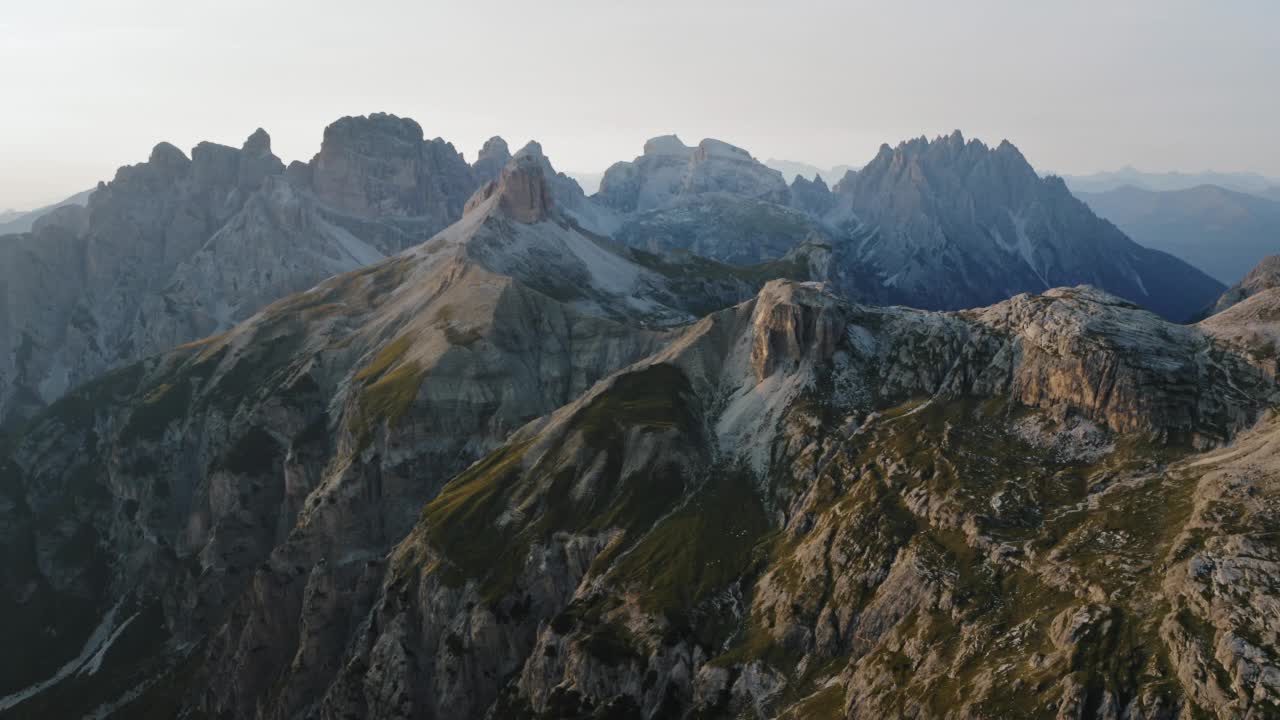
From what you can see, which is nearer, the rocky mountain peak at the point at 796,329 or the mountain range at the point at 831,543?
the mountain range at the point at 831,543

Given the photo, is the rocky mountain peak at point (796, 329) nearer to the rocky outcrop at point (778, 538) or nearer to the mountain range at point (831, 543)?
the rocky outcrop at point (778, 538)

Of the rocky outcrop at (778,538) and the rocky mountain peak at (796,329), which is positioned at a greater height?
the rocky mountain peak at (796,329)

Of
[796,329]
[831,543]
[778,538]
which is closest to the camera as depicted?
[831,543]

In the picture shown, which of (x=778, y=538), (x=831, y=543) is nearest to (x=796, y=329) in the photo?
(x=778, y=538)

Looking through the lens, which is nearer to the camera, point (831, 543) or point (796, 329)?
point (831, 543)

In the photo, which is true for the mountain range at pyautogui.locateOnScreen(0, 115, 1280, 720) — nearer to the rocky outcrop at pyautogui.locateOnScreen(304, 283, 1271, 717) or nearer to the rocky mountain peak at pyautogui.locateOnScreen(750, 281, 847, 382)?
the rocky outcrop at pyautogui.locateOnScreen(304, 283, 1271, 717)

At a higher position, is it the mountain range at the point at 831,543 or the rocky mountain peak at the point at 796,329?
the rocky mountain peak at the point at 796,329

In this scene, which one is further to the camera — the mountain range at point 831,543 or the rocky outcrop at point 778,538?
the rocky outcrop at point 778,538

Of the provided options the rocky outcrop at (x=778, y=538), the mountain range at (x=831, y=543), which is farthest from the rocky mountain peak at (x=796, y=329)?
the mountain range at (x=831, y=543)

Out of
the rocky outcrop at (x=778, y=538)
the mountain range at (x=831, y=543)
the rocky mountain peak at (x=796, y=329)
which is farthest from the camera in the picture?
the rocky mountain peak at (x=796, y=329)

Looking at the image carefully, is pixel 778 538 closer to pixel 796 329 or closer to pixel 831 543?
pixel 831 543

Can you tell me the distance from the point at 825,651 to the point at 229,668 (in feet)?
437

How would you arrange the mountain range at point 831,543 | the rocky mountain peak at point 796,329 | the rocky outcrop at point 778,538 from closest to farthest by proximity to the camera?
the mountain range at point 831,543
the rocky outcrop at point 778,538
the rocky mountain peak at point 796,329

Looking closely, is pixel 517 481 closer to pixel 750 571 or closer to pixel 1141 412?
pixel 750 571
